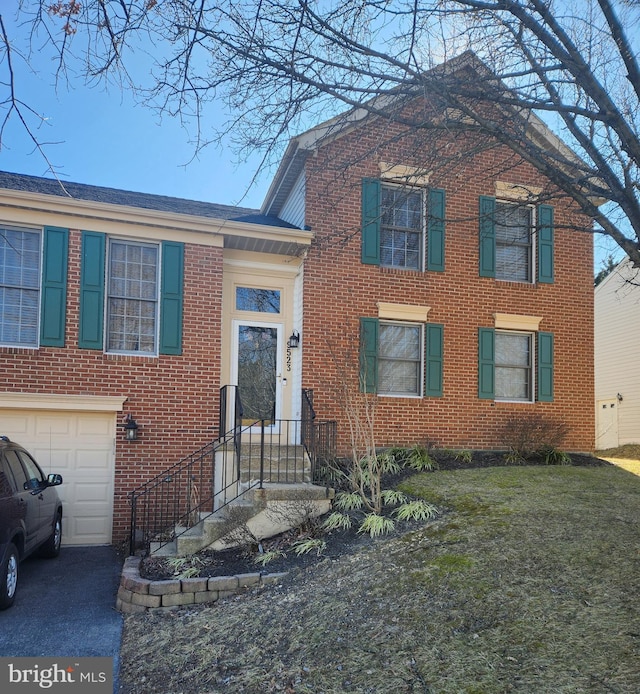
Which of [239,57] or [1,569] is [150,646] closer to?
[1,569]

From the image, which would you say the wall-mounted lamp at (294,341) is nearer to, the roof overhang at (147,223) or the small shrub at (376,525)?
the roof overhang at (147,223)

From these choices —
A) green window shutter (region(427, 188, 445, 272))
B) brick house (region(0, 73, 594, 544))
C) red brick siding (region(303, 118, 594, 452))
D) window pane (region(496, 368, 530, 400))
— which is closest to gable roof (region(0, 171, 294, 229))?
brick house (region(0, 73, 594, 544))

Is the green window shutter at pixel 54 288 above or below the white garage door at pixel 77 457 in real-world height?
above

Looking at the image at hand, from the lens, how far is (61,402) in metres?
9.33

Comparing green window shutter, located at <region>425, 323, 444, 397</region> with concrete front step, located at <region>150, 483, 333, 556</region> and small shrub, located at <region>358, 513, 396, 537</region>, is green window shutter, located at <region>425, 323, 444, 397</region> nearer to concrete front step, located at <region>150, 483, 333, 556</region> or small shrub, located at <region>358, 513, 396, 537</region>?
concrete front step, located at <region>150, 483, 333, 556</region>

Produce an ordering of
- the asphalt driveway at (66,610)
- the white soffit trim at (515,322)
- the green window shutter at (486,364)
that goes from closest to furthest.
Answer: the asphalt driveway at (66,610) < the green window shutter at (486,364) < the white soffit trim at (515,322)

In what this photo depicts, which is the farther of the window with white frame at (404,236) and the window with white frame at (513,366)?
the window with white frame at (513,366)

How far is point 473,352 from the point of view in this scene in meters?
11.8

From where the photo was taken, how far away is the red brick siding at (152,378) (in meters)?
9.35

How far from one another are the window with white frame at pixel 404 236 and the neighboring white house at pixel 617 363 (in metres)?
10.4

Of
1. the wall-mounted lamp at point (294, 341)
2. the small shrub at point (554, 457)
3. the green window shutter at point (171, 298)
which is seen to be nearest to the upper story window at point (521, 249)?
the small shrub at point (554, 457)

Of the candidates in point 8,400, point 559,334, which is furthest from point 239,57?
point 559,334

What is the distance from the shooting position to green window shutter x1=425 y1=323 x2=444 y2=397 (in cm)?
1139

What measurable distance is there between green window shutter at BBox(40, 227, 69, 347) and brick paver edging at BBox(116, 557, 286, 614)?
14.3ft
